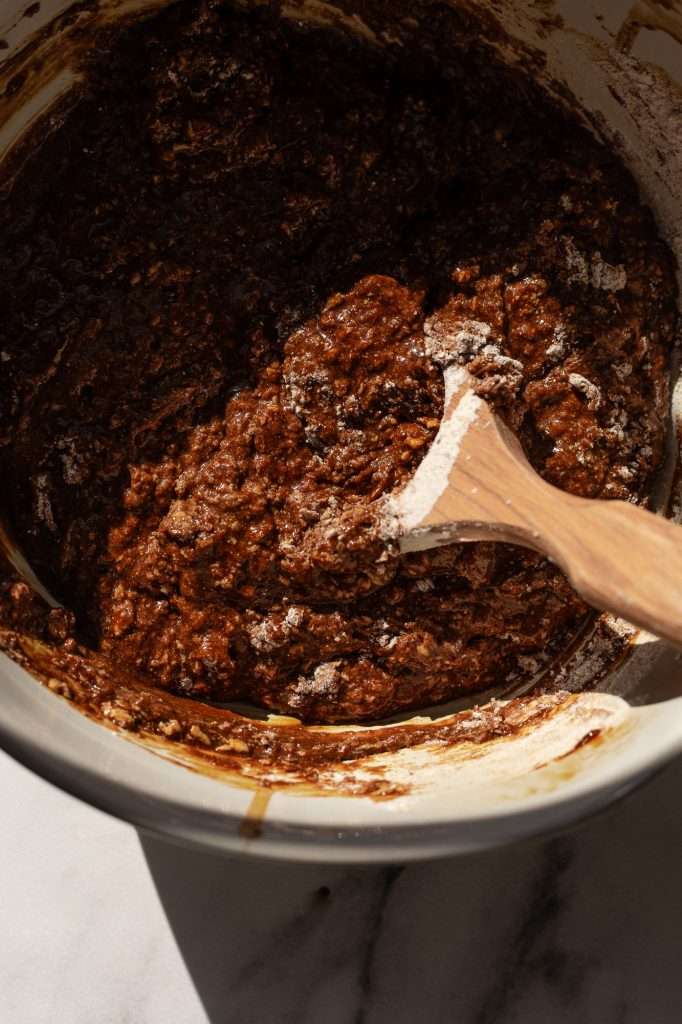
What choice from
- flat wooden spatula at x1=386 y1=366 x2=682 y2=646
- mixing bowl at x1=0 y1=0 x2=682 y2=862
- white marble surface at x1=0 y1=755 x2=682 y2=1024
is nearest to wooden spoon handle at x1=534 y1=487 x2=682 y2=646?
flat wooden spatula at x1=386 y1=366 x2=682 y2=646

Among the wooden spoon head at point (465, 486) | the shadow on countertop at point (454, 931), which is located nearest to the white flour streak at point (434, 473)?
the wooden spoon head at point (465, 486)

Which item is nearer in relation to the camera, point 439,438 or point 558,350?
point 439,438

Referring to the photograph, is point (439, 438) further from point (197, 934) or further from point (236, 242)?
point (197, 934)

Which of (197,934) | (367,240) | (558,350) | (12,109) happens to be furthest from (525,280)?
(197,934)

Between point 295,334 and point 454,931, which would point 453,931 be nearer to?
A: point 454,931

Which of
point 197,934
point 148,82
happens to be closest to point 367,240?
point 148,82

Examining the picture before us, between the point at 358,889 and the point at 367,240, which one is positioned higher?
the point at 367,240

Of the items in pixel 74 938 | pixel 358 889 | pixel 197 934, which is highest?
pixel 358 889

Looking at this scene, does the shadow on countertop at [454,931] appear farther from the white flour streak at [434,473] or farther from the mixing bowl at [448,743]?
the white flour streak at [434,473]
